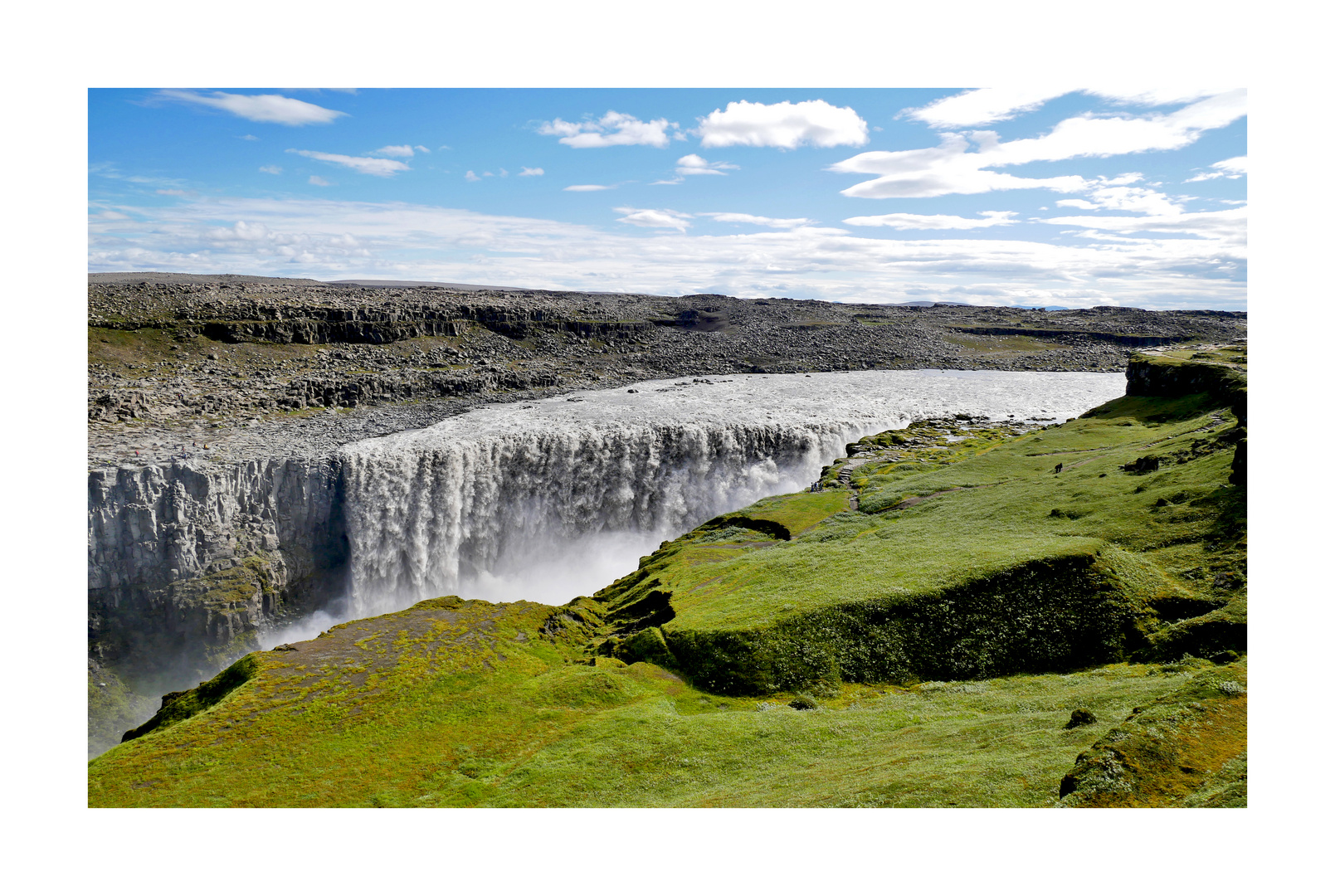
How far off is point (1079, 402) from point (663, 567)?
68.7m

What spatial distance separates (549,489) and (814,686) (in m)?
37.4

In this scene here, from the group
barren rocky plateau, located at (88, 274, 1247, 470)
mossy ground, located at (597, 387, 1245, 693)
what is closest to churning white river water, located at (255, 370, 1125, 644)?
barren rocky plateau, located at (88, 274, 1247, 470)

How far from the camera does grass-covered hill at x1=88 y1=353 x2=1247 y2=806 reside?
1230cm

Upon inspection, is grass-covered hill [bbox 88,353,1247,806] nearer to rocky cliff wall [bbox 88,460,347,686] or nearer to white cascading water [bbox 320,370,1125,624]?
white cascading water [bbox 320,370,1125,624]

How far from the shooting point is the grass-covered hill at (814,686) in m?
12.3

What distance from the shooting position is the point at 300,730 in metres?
15.4

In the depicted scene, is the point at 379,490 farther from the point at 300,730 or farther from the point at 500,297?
the point at 500,297

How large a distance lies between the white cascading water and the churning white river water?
0.10 m

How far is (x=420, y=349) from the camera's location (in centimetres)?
9462

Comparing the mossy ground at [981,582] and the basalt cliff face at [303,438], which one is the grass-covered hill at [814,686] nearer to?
the mossy ground at [981,582]

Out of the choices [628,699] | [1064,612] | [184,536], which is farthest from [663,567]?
[184,536]

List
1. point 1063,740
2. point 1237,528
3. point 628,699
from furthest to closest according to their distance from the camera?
1. point 1237,528
2. point 628,699
3. point 1063,740

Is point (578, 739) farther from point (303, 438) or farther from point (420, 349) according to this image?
point (420, 349)

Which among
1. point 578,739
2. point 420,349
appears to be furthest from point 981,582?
point 420,349
